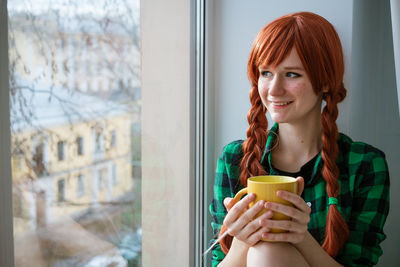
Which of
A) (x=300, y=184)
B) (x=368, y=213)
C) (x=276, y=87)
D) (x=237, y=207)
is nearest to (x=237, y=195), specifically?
(x=237, y=207)

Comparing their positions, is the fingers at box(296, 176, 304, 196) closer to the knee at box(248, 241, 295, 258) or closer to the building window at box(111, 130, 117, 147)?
the knee at box(248, 241, 295, 258)

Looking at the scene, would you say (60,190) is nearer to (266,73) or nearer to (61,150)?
Result: (61,150)

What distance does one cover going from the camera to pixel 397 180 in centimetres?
130

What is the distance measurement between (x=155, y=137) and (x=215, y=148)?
0.77 feet

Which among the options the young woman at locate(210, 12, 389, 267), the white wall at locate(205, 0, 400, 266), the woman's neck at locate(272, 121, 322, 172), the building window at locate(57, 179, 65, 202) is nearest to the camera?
the young woman at locate(210, 12, 389, 267)

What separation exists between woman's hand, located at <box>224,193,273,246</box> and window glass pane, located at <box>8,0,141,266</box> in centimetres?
69

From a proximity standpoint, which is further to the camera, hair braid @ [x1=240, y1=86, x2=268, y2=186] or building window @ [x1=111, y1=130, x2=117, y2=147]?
building window @ [x1=111, y1=130, x2=117, y2=147]

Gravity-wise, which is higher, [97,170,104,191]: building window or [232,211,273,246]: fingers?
[232,211,273,246]: fingers

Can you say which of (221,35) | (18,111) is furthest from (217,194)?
(18,111)

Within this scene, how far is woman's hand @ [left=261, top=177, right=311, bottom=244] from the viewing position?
77 centimetres

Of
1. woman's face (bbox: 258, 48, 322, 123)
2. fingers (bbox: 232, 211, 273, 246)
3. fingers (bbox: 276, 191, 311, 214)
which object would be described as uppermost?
woman's face (bbox: 258, 48, 322, 123)

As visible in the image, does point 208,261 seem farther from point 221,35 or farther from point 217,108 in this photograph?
point 221,35

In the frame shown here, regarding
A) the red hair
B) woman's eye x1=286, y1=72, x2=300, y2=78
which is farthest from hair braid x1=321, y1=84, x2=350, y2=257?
woman's eye x1=286, y1=72, x2=300, y2=78

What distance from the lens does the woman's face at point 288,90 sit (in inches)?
38.1
